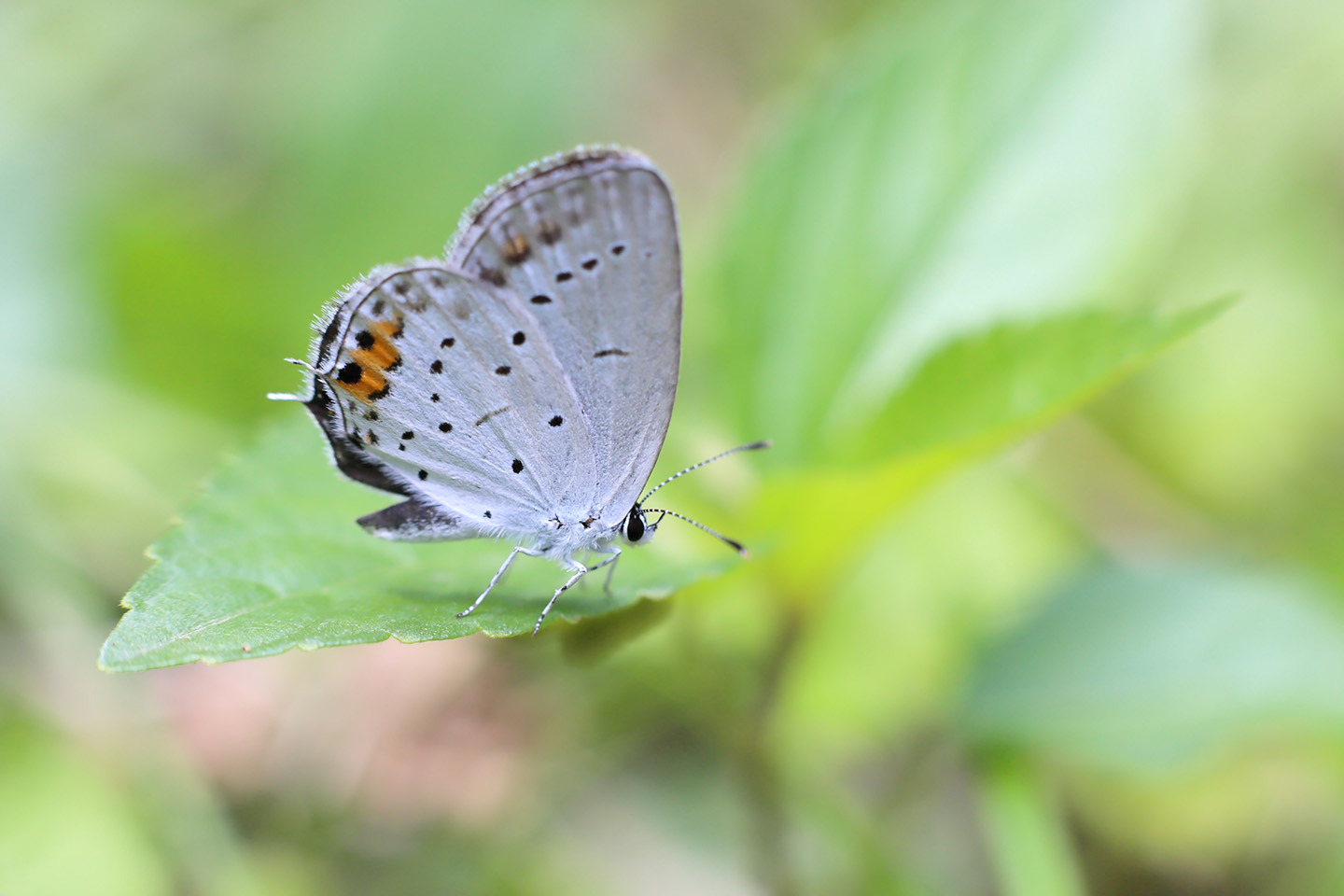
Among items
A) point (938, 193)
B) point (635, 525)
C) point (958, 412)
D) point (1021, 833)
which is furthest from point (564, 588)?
point (938, 193)

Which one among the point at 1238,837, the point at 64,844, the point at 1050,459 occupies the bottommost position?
the point at 1238,837

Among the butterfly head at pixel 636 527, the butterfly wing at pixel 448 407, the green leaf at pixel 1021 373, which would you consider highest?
the butterfly wing at pixel 448 407

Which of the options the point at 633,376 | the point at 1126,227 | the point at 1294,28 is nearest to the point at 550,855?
the point at 633,376

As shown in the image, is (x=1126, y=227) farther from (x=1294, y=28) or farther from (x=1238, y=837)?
(x=1294, y=28)

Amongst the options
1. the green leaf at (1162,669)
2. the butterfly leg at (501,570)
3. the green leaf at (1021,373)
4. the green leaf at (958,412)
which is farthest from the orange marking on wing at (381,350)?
the green leaf at (1162,669)

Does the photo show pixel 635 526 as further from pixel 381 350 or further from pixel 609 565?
pixel 381 350

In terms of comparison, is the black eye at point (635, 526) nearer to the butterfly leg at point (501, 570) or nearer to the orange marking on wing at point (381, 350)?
the butterfly leg at point (501, 570)

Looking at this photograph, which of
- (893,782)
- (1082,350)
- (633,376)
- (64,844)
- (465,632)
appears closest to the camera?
(465,632)
